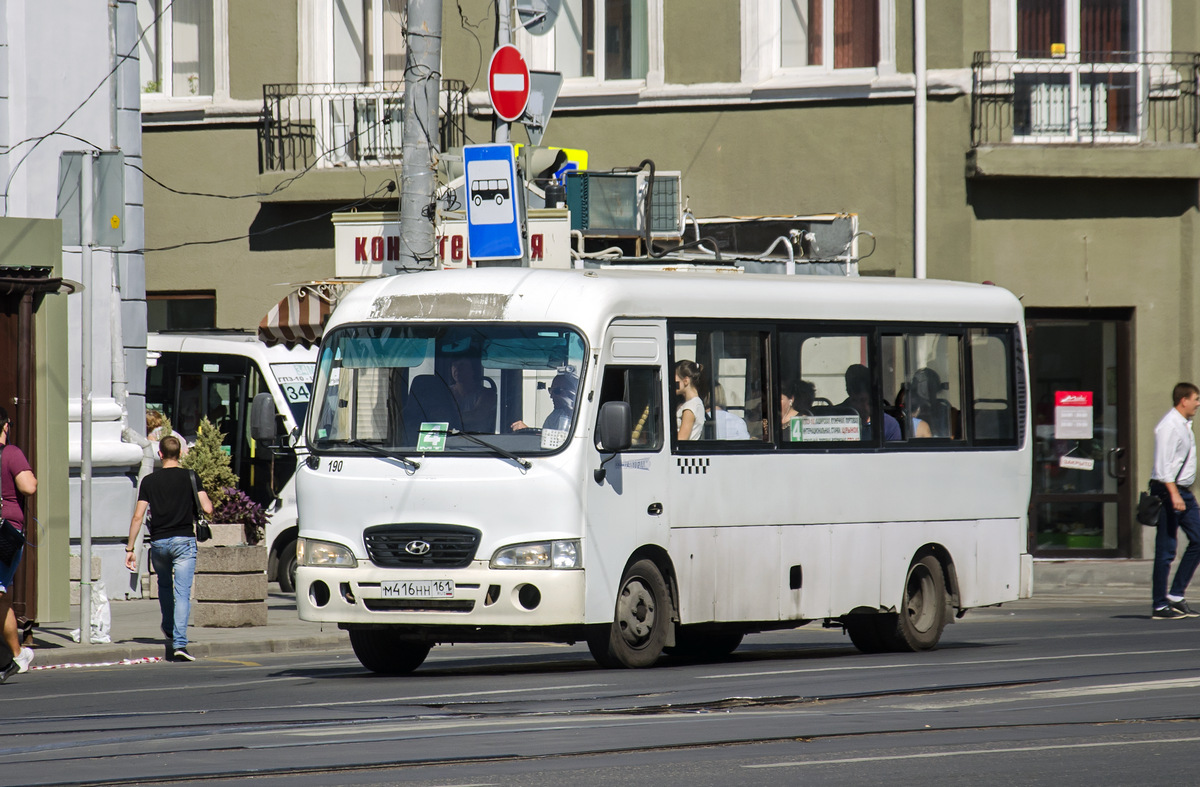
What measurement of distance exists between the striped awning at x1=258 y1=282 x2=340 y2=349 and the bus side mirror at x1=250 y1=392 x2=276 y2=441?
23.8ft

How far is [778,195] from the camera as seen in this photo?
24.3 m

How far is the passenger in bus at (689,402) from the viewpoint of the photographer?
12766mm

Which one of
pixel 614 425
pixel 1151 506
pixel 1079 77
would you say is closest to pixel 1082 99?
pixel 1079 77

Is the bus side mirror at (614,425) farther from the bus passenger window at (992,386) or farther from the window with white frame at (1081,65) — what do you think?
the window with white frame at (1081,65)

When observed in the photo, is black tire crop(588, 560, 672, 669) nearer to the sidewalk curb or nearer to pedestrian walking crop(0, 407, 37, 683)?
pedestrian walking crop(0, 407, 37, 683)

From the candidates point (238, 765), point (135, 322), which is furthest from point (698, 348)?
point (135, 322)

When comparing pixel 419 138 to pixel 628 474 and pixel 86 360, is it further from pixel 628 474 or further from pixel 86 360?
pixel 628 474

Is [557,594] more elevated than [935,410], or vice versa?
[935,410]

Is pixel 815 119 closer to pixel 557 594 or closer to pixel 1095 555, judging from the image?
A: pixel 1095 555

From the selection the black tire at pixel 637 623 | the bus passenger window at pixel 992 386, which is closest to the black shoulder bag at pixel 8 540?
the black tire at pixel 637 623

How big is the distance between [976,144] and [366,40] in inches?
324

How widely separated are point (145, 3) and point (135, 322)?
7298mm

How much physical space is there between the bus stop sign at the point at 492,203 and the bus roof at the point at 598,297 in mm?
2791

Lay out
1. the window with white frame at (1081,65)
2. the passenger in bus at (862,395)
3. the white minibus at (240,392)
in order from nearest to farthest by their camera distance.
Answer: the passenger in bus at (862,395) → the white minibus at (240,392) → the window with white frame at (1081,65)
